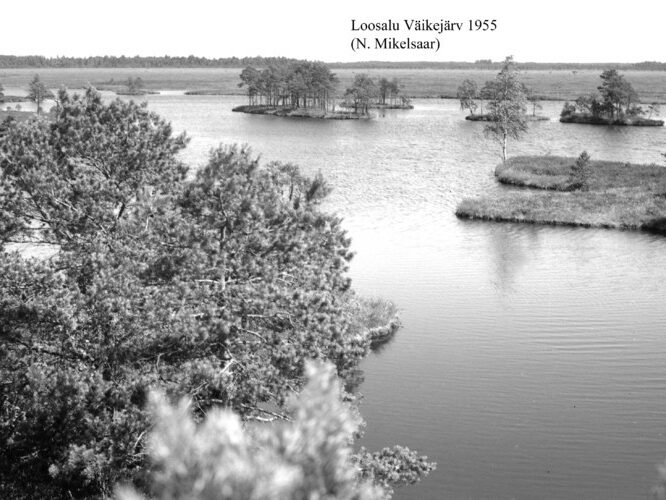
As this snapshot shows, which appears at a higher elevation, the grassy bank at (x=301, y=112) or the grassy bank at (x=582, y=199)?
the grassy bank at (x=301, y=112)

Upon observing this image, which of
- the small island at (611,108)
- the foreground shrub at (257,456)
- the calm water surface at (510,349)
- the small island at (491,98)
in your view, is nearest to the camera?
the foreground shrub at (257,456)

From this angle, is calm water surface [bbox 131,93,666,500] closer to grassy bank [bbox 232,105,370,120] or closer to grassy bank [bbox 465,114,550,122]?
grassy bank [bbox 465,114,550,122]

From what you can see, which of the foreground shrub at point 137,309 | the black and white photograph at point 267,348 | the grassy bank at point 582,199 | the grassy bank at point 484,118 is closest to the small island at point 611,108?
the grassy bank at point 484,118

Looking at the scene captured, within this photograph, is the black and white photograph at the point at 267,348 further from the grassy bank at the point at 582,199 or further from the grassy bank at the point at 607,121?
the grassy bank at the point at 607,121

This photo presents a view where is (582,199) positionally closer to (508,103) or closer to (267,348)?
(508,103)

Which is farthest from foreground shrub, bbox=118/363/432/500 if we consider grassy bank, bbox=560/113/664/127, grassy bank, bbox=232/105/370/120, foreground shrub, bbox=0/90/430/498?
grassy bank, bbox=232/105/370/120

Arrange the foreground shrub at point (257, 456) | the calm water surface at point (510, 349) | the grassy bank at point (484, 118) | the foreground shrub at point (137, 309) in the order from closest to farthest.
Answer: the foreground shrub at point (257, 456) < the foreground shrub at point (137, 309) < the calm water surface at point (510, 349) < the grassy bank at point (484, 118)

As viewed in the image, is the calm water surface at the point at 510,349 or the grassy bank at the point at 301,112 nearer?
the calm water surface at the point at 510,349

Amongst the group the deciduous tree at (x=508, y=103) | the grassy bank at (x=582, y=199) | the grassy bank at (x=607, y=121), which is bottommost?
the grassy bank at (x=582, y=199)
